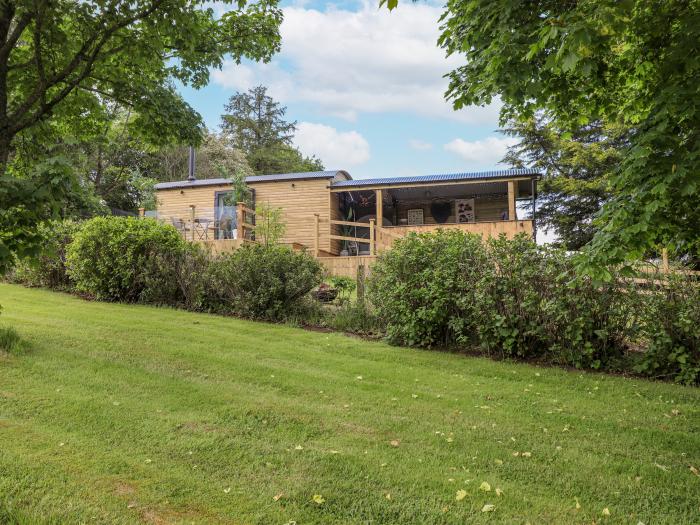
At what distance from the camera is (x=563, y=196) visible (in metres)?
21.7

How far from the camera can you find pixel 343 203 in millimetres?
19719

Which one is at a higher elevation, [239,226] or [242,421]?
[239,226]

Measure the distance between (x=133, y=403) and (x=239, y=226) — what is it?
10477 mm

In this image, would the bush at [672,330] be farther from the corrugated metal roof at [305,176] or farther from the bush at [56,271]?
the corrugated metal roof at [305,176]

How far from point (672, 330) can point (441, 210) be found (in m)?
14.3

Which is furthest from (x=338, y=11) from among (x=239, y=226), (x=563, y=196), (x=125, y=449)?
(x=563, y=196)

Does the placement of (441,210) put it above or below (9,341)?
above

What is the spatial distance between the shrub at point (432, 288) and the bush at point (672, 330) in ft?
6.49

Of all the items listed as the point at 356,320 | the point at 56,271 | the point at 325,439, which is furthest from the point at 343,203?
the point at 325,439

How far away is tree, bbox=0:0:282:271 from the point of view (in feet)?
8.21

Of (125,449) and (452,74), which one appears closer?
(125,449)

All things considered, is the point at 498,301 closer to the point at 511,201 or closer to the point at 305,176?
the point at 511,201

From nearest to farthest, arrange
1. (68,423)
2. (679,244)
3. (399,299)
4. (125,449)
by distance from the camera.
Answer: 1. (125,449)
2. (68,423)
3. (679,244)
4. (399,299)

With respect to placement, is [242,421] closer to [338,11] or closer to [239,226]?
[338,11]
